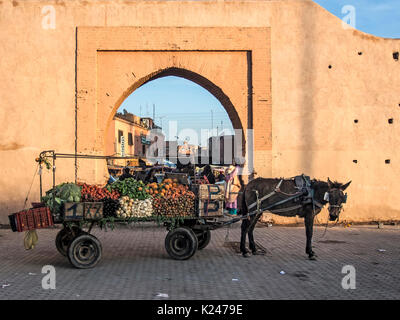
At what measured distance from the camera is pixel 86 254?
7.97m

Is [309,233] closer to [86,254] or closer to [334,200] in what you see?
[334,200]

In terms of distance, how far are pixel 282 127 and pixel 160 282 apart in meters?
7.73

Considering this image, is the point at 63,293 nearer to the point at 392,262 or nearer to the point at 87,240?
the point at 87,240

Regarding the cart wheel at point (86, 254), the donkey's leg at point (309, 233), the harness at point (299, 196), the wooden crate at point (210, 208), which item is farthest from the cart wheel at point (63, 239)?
the donkey's leg at point (309, 233)

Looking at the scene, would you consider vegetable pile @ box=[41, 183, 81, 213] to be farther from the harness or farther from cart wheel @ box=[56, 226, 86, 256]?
the harness

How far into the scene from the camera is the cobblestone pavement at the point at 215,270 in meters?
6.29

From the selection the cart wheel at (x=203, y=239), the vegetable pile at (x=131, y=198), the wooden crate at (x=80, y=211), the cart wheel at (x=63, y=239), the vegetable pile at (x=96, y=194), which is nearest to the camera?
the wooden crate at (x=80, y=211)

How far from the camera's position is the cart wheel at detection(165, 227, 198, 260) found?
843 cm

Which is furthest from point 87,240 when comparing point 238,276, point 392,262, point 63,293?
point 392,262

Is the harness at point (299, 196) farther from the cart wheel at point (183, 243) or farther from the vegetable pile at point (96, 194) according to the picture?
the vegetable pile at point (96, 194)

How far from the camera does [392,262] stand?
848 centimetres

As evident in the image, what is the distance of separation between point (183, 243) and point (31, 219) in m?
2.80

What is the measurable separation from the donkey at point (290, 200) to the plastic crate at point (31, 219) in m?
3.79

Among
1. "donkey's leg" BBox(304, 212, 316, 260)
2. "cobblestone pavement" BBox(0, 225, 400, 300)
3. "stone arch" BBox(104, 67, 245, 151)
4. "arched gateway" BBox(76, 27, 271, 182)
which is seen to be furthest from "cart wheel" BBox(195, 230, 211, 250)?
"stone arch" BBox(104, 67, 245, 151)
